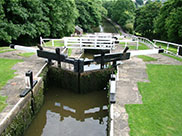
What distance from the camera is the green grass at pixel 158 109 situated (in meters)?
4.58

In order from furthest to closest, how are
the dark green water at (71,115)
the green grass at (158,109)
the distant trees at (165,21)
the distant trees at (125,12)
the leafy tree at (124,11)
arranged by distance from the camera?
the leafy tree at (124,11)
the distant trees at (125,12)
the distant trees at (165,21)
the dark green water at (71,115)
the green grass at (158,109)

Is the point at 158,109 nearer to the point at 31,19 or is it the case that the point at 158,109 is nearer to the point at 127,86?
the point at 127,86

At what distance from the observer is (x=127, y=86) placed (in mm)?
6941

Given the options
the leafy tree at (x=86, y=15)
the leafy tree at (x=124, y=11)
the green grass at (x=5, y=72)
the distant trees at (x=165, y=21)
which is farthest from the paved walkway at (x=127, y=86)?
the leafy tree at (x=124, y=11)

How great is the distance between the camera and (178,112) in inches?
211

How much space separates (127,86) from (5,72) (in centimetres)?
534

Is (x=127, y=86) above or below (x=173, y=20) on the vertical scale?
below

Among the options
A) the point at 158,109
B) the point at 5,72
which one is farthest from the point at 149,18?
the point at 158,109

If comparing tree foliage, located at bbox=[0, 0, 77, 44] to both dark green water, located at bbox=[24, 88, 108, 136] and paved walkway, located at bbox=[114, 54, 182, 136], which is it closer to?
dark green water, located at bbox=[24, 88, 108, 136]

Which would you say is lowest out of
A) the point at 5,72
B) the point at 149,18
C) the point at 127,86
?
the point at 127,86

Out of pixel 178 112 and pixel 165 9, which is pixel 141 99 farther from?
pixel 165 9

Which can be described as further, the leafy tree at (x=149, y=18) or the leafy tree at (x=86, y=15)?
the leafy tree at (x=86, y=15)

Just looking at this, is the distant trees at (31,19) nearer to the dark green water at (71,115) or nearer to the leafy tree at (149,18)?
the dark green water at (71,115)

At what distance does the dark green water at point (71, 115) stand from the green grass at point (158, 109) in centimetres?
144
